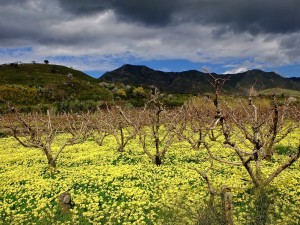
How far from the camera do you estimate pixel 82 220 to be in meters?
16.0

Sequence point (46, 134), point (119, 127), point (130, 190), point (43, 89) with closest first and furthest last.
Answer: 1. point (130, 190)
2. point (46, 134)
3. point (119, 127)
4. point (43, 89)

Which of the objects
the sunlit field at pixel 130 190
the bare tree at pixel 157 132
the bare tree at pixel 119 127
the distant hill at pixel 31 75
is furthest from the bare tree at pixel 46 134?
the distant hill at pixel 31 75

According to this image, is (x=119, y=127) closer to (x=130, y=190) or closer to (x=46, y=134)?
(x=46, y=134)

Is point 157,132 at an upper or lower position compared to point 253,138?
lower

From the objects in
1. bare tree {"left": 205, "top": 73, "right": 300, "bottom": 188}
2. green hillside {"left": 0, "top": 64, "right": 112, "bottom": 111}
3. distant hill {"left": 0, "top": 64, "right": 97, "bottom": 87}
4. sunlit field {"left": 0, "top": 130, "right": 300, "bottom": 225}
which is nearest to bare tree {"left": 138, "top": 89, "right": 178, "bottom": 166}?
sunlit field {"left": 0, "top": 130, "right": 300, "bottom": 225}

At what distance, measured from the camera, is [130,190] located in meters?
19.5

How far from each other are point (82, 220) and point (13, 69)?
186 meters

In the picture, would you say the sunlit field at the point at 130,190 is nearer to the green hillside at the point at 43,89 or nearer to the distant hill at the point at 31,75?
the green hillside at the point at 43,89

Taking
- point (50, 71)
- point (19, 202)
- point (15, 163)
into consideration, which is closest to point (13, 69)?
point (50, 71)

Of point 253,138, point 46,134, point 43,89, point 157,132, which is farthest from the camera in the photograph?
point 43,89

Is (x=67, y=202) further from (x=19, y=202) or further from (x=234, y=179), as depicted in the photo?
(x=234, y=179)

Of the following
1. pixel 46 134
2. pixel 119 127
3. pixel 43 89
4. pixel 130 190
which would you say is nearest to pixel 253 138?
pixel 130 190

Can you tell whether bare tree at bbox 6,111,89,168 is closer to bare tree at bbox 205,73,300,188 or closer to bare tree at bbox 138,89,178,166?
bare tree at bbox 138,89,178,166

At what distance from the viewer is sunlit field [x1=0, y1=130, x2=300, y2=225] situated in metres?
15.7
